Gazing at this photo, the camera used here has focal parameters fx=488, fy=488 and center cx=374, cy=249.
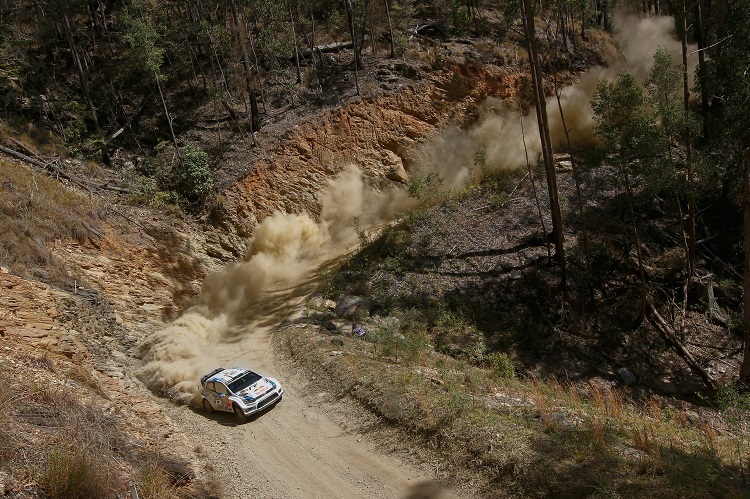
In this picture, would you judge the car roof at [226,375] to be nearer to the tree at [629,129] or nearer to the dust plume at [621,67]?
the tree at [629,129]

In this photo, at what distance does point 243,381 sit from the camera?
14922 mm

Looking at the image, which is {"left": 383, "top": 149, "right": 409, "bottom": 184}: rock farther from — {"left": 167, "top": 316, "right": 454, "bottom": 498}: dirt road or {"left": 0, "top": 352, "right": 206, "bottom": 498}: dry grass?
{"left": 0, "top": 352, "right": 206, "bottom": 498}: dry grass

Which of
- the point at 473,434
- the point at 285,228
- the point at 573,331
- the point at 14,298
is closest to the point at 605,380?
the point at 573,331

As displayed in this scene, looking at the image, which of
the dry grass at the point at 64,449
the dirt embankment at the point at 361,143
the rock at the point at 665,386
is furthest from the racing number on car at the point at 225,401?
the rock at the point at 665,386

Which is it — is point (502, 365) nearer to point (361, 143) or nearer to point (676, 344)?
point (676, 344)

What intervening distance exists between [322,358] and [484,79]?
2611 centimetres

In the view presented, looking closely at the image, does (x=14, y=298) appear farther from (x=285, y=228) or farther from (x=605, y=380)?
(x=605, y=380)

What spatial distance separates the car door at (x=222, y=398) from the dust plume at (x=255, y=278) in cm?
148

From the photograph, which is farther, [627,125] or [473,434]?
[627,125]

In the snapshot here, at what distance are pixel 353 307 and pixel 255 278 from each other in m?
6.55

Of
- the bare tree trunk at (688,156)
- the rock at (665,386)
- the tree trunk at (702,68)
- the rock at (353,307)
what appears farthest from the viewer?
the rock at (353,307)

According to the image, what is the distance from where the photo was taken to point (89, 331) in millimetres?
17219

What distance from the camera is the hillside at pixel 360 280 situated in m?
10.7

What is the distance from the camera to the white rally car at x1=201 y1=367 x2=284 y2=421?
14350mm
